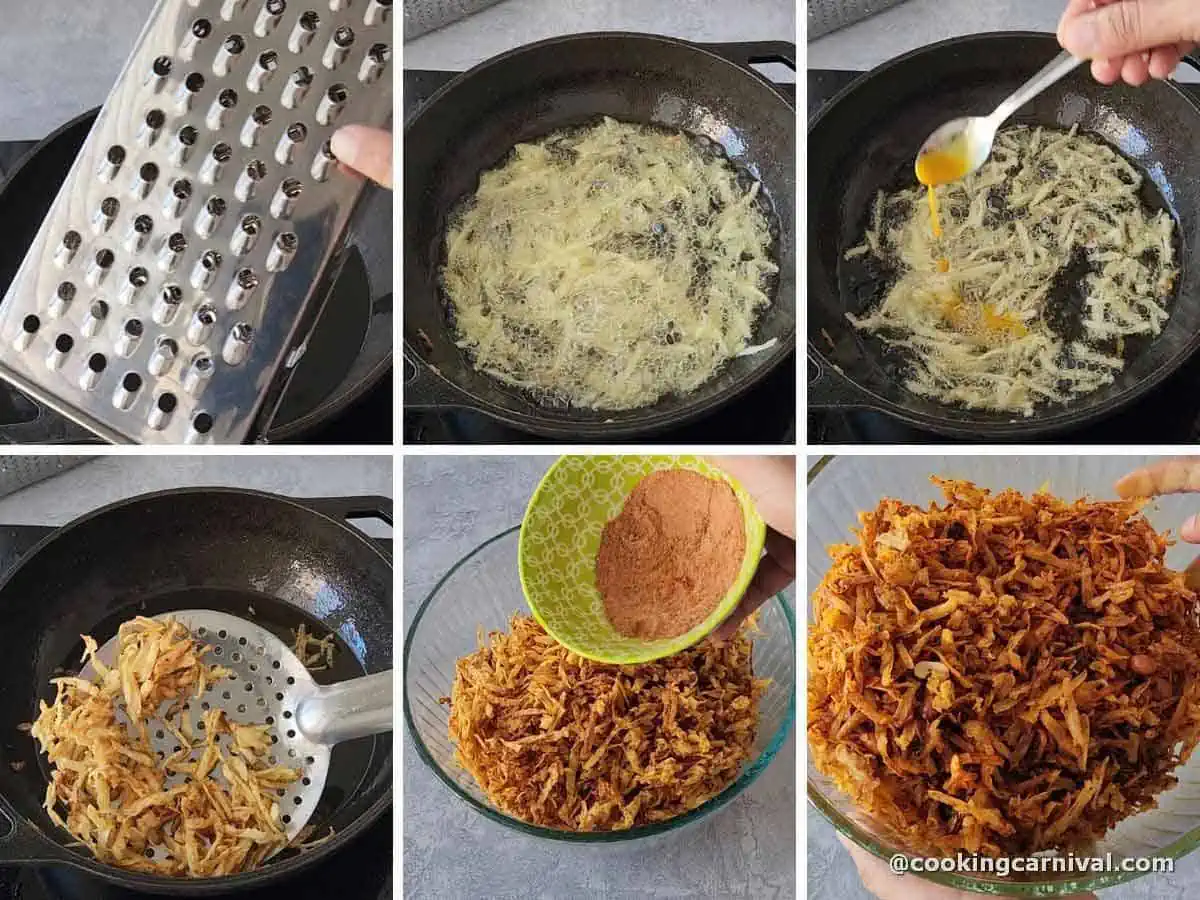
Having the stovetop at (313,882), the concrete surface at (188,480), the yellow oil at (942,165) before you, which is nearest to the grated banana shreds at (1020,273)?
the yellow oil at (942,165)

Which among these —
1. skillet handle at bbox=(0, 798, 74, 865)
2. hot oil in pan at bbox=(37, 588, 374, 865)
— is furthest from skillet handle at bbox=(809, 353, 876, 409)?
skillet handle at bbox=(0, 798, 74, 865)

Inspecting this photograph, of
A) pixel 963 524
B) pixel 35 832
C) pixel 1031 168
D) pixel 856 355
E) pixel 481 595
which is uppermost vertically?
pixel 1031 168

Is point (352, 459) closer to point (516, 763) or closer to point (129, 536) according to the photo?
point (129, 536)

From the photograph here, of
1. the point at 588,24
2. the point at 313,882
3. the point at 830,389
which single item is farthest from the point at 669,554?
the point at 588,24

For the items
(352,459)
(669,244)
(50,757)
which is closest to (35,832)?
(50,757)

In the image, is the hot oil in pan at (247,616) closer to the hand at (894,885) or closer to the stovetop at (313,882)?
the stovetop at (313,882)

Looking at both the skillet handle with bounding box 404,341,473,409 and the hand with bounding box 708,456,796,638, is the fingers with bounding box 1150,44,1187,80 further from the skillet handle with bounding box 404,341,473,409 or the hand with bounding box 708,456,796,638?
the skillet handle with bounding box 404,341,473,409
